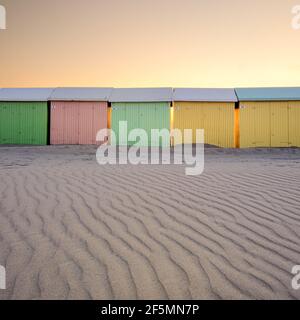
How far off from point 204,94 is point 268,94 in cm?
339

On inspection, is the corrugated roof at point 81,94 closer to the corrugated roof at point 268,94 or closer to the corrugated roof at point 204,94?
the corrugated roof at point 204,94

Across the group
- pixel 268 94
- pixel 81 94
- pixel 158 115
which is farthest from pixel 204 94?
pixel 81 94

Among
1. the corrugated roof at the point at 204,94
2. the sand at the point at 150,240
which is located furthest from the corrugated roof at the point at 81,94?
the sand at the point at 150,240

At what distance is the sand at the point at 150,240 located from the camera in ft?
7.31

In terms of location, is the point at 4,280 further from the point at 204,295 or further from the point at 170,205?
the point at 170,205

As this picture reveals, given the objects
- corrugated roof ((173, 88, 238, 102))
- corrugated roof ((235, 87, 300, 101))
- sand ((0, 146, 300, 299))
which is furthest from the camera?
corrugated roof ((173, 88, 238, 102))

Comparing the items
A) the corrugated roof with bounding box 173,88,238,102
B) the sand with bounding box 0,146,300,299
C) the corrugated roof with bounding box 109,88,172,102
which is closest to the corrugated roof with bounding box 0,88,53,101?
the corrugated roof with bounding box 109,88,172,102

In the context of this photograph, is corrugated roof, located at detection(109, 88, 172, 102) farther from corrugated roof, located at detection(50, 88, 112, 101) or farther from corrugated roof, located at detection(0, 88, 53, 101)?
corrugated roof, located at detection(0, 88, 53, 101)

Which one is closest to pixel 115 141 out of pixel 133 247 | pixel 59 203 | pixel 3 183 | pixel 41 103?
pixel 41 103

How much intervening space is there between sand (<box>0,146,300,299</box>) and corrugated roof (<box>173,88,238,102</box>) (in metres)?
11.2

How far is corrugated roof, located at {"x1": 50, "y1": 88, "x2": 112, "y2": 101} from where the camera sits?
16.4 m

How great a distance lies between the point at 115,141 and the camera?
1630 centimetres

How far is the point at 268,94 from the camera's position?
16.2 m

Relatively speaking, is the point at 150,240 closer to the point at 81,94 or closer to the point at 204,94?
the point at 204,94
